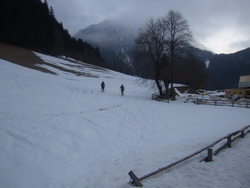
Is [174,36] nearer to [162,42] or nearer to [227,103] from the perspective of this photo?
[162,42]

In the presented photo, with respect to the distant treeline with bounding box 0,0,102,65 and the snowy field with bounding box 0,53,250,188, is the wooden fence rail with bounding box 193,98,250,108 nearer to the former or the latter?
the snowy field with bounding box 0,53,250,188

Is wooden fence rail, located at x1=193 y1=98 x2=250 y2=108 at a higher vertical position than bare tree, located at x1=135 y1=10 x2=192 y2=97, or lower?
lower

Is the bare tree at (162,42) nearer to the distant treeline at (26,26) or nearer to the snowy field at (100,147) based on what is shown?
the snowy field at (100,147)

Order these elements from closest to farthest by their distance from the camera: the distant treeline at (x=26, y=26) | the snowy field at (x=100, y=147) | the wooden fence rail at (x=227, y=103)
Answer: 1. the snowy field at (x=100, y=147)
2. the wooden fence rail at (x=227, y=103)
3. the distant treeline at (x=26, y=26)

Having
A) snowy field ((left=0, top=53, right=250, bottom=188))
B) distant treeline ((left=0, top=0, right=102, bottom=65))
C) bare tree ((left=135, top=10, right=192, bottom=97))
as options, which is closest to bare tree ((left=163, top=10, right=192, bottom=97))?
bare tree ((left=135, top=10, right=192, bottom=97))

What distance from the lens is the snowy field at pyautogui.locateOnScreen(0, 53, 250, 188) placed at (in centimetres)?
642

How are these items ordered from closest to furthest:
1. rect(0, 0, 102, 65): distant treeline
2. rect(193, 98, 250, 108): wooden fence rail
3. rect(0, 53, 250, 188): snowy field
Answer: rect(0, 53, 250, 188): snowy field < rect(193, 98, 250, 108): wooden fence rail < rect(0, 0, 102, 65): distant treeline

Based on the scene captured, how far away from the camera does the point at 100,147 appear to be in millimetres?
9828

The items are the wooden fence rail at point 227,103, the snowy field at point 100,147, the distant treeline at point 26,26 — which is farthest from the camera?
the distant treeline at point 26,26

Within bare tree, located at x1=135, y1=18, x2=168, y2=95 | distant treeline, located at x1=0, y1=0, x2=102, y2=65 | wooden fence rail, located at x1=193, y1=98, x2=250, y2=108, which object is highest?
distant treeline, located at x1=0, y1=0, x2=102, y2=65

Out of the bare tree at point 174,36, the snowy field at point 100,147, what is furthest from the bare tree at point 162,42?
the snowy field at point 100,147

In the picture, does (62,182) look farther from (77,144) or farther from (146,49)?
(146,49)

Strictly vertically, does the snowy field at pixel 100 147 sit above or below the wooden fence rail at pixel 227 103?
below

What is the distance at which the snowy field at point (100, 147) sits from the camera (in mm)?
6422
